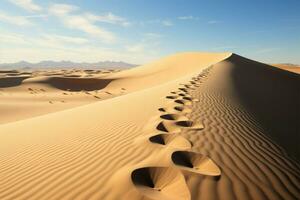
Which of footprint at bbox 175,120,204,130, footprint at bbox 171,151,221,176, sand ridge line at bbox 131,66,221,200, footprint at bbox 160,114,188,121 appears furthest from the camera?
footprint at bbox 160,114,188,121

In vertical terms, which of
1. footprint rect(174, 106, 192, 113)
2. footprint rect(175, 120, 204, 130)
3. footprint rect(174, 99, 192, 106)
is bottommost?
footprint rect(174, 99, 192, 106)

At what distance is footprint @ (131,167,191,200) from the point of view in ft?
9.60

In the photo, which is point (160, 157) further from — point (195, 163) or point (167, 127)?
point (167, 127)

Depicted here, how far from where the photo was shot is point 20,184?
11.7 ft

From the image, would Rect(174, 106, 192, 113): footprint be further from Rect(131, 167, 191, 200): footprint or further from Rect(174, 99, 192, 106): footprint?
Rect(131, 167, 191, 200): footprint

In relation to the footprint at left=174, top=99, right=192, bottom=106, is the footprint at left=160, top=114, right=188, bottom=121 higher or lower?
higher

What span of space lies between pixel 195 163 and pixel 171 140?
0.96 m

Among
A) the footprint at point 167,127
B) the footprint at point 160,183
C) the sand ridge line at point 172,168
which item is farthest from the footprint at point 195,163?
the footprint at point 167,127

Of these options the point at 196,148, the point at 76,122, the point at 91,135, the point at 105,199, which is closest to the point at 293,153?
the point at 196,148

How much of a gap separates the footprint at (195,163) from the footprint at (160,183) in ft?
0.80

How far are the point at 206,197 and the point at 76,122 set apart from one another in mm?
4937

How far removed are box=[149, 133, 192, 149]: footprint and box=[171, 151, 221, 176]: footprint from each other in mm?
289

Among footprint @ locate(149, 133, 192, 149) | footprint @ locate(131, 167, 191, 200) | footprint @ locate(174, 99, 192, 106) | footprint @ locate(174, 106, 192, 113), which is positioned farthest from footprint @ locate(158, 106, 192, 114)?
footprint @ locate(131, 167, 191, 200)

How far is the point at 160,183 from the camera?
129 inches
